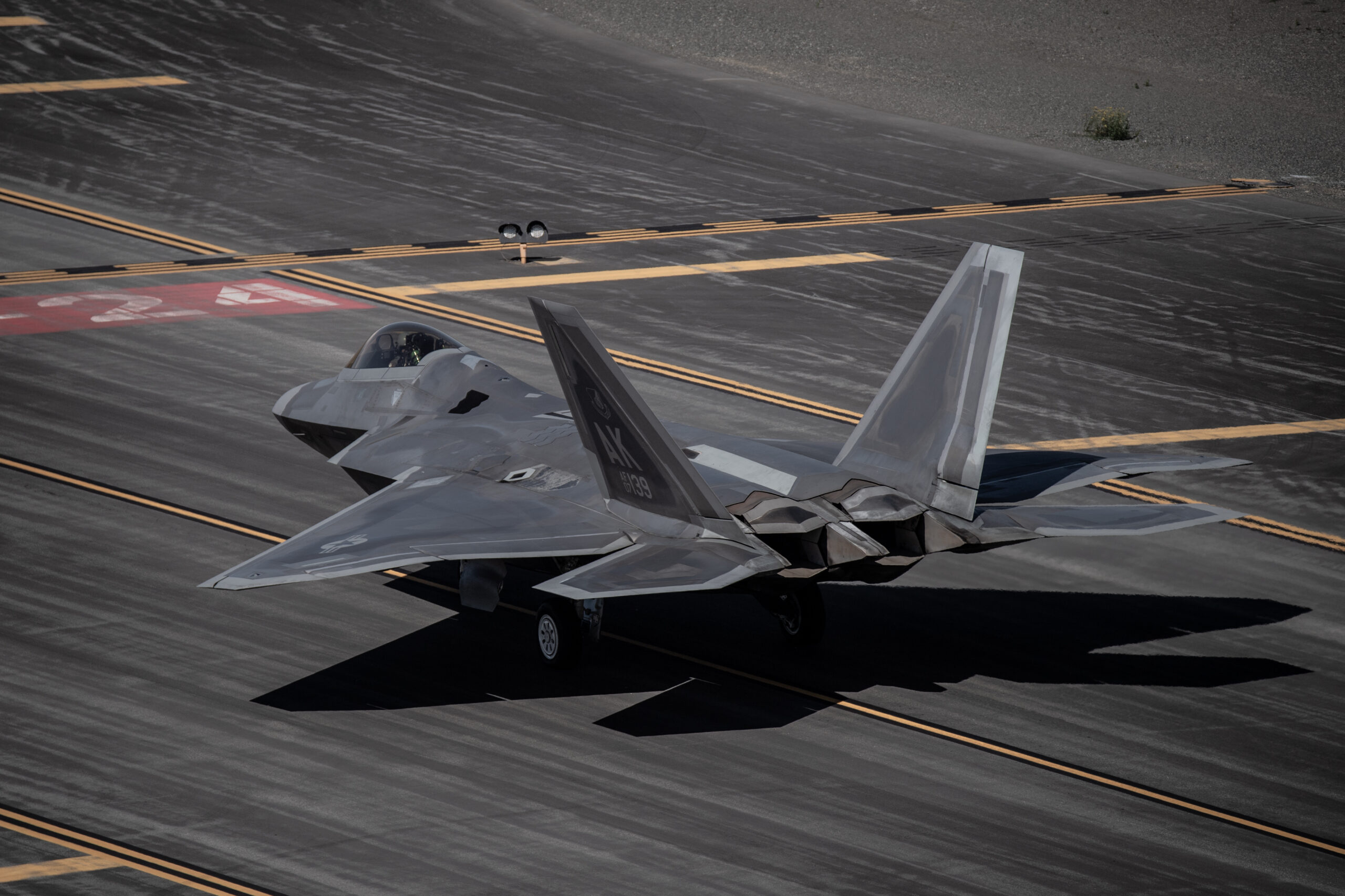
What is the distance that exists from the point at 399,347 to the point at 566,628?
5.63 m

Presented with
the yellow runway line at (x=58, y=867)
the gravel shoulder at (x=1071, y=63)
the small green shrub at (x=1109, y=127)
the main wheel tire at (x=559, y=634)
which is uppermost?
the gravel shoulder at (x=1071, y=63)

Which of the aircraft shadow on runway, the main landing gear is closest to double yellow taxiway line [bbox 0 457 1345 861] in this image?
the aircraft shadow on runway

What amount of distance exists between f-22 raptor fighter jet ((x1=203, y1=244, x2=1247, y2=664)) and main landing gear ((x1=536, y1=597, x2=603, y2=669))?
26mm

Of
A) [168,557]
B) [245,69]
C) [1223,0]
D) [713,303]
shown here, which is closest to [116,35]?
[245,69]

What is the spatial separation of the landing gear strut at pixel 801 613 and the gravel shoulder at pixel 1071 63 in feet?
108

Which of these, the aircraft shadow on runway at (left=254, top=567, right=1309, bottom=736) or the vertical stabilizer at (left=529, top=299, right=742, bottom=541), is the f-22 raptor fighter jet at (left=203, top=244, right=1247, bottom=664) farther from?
the aircraft shadow on runway at (left=254, top=567, right=1309, bottom=736)

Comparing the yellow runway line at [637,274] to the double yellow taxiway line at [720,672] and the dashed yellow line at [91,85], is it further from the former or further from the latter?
the dashed yellow line at [91,85]

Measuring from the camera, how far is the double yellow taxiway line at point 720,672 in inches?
583

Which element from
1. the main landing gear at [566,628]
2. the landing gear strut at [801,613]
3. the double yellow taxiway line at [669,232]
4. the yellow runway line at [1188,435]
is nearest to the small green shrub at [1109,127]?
the double yellow taxiway line at [669,232]

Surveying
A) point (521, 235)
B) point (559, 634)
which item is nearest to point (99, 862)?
point (559, 634)

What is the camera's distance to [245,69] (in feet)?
167

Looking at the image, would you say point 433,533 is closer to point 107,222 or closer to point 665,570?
point 665,570

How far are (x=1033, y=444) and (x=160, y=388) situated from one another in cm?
1582

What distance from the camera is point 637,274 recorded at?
3709 centimetres
